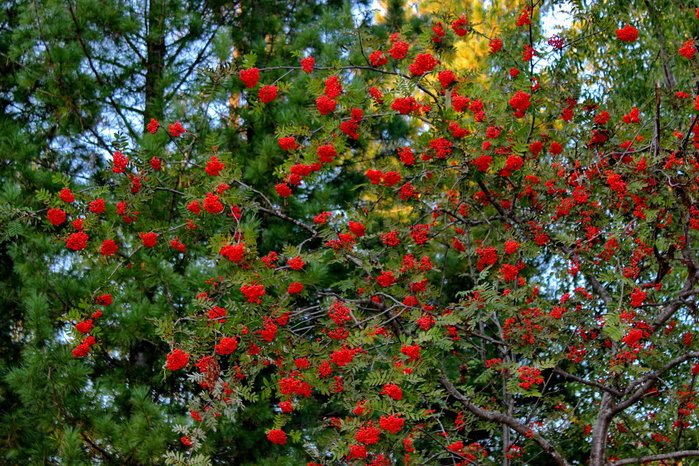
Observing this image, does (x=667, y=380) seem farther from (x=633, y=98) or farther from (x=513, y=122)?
(x=513, y=122)

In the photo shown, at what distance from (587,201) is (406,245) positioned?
1196 mm

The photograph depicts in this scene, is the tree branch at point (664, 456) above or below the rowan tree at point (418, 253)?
below

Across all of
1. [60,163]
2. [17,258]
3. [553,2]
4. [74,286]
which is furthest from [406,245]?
[60,163]

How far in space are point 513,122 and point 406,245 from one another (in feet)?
3.81

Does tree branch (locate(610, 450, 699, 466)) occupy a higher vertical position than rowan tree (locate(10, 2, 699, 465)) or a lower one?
lower

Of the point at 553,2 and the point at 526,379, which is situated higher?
the point at 553,2

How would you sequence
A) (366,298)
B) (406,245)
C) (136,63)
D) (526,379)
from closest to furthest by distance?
(526,379), (366,298), (406,245), (136,63)

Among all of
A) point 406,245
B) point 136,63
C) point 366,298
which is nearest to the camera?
point 366,298

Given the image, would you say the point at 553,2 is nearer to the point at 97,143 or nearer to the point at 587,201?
the point at 587,201

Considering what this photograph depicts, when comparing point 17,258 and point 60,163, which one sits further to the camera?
point 60,163

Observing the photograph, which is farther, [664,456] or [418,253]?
[418,253]

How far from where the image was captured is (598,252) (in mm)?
4762

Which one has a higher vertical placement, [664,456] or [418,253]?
[418,253]

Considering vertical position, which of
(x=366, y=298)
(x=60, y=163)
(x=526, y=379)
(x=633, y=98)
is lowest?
(x=526, y=379)
